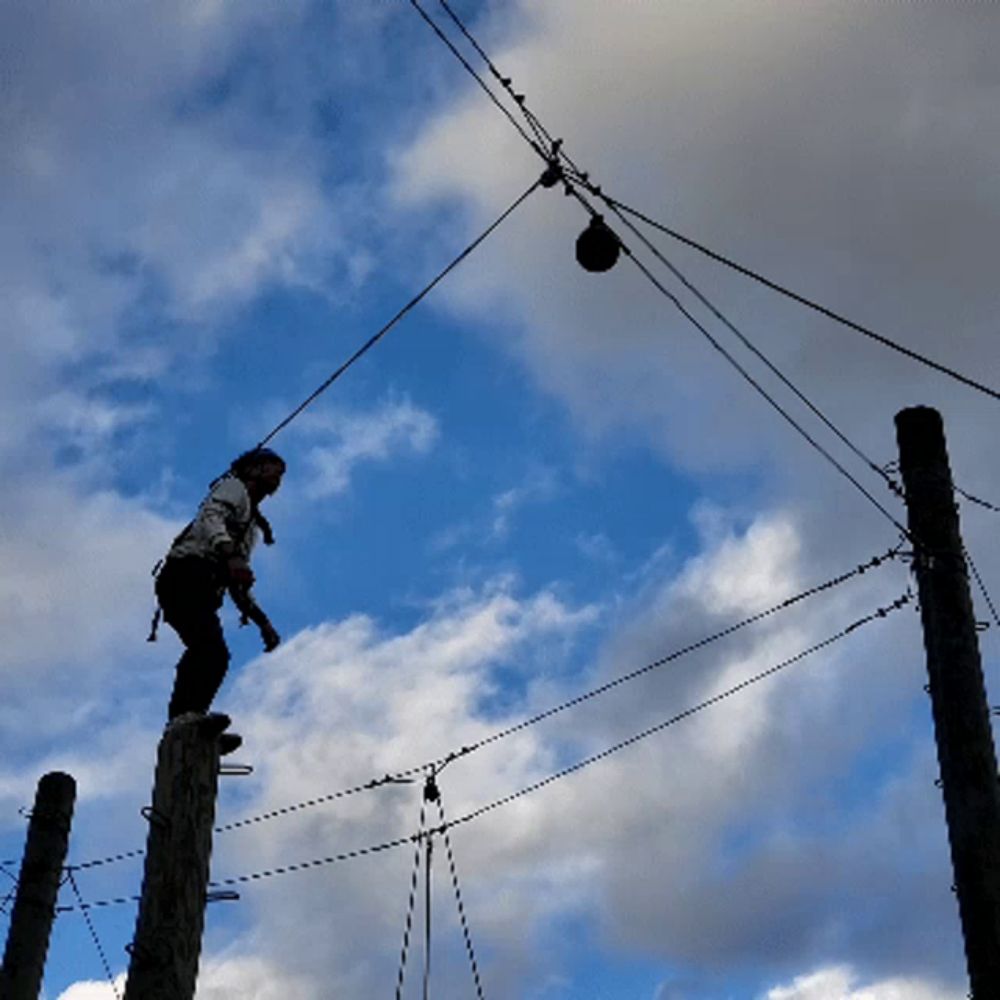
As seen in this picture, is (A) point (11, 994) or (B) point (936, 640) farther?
(A) point (11, 994)

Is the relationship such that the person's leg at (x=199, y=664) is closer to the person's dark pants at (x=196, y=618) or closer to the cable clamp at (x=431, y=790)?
the person's dark pants at (x=196, y=618)

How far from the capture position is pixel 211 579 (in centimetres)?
620

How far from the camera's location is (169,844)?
5242 mm

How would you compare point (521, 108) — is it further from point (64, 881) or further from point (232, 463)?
point (64, 881)

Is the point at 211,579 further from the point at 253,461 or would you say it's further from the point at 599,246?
the point at 599,246

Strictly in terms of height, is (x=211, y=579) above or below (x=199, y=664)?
above

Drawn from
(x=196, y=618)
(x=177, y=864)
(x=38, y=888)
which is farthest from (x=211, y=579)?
(x=38, y=888)

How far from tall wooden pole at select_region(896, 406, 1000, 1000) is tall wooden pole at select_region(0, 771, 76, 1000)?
661 cm

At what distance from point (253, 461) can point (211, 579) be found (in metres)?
0.64

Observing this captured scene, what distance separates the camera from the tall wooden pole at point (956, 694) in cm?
673

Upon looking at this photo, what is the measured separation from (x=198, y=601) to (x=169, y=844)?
120 centimetres

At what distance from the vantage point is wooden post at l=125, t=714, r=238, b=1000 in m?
5.04

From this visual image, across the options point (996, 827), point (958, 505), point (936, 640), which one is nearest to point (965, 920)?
point (996, 827)

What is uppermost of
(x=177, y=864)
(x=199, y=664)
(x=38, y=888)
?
(x=38, y=888)
